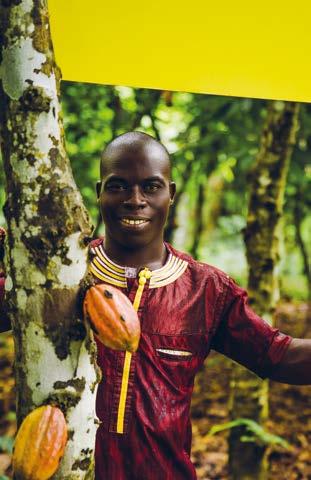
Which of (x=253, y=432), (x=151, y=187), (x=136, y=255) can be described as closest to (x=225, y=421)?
(x=253, y=432)

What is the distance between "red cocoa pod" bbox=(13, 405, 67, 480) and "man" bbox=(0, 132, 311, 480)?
56cm

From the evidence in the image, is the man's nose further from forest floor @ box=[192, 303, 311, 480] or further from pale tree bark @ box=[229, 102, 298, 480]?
forest floor @ box=[192, 303, 311, 480]

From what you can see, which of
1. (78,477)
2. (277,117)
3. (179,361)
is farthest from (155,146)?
(277,117)

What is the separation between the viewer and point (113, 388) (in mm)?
1607

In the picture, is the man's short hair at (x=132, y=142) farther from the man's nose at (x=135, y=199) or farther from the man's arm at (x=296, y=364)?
the man's arm at (x=296, y=364)

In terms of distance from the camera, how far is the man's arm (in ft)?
5.55

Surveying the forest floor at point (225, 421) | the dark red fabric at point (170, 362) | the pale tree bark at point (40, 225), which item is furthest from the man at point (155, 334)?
the forest floor at point (225, 421)

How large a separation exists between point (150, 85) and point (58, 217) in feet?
3.54

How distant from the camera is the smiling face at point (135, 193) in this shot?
1.67 metres

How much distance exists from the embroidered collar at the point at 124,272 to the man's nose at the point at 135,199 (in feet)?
0.66

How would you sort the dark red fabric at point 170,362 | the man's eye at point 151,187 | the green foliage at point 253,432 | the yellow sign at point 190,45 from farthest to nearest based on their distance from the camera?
the green foliage at point 253,432 < the yellow sign at point 190,45 < the man's eye at point 151,187 < the dark red fabric at point 170,362

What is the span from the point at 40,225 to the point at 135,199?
2.09ft

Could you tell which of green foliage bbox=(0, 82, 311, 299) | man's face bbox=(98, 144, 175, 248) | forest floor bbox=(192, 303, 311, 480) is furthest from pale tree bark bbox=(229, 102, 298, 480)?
man's face bbox=(98, 144, 175, 248)

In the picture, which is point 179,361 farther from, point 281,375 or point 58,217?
point 58,217
